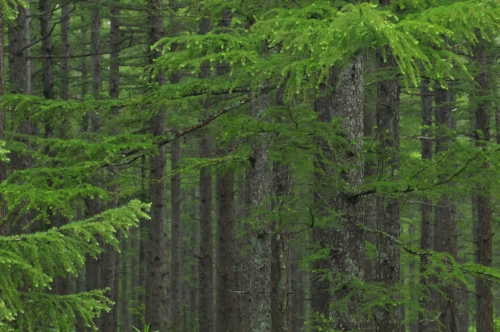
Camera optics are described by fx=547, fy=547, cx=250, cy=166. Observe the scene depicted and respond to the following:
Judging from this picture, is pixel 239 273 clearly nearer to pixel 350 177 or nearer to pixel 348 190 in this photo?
pixel 350 177

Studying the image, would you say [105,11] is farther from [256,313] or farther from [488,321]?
[488,321]

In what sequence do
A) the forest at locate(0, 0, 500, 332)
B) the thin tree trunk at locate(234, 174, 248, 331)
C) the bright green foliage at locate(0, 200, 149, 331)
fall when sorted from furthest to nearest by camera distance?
the thin tree trunk at locate(234, 174, 248, 331)
the forest at locate(0, 0, 500, 332)
the bright green foliage at locate(0, 200, 149, 331)

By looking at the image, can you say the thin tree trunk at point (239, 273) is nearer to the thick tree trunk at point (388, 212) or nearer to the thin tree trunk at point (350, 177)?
the thick tree trunk at point (388, 212)

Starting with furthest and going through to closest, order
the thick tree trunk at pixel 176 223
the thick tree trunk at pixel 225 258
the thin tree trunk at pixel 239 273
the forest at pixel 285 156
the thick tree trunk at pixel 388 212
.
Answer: the thick tree trunk at pixel 176 223
the thin tree trunk at pixel 239 273
the thick tree trunk at pixel 225 258
the thick tree trunk at pixel 388 212
the forest at pixel 285 156

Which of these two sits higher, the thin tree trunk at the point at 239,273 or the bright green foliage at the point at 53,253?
the bright green foliage at the point at 53,253

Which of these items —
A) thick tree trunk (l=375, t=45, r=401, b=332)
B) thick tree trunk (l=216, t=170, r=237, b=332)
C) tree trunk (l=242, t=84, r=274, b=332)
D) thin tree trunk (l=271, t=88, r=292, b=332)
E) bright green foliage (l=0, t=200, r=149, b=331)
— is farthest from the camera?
thick tree trunk (l=216, t=170, r=237, b=332)

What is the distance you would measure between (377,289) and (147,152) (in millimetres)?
3530

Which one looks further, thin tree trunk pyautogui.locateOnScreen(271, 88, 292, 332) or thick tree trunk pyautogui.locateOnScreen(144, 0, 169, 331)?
thick tree trunk pyautogui.locateOnScreen(144, 0, 169, 331)

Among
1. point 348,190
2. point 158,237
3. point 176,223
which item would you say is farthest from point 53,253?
point 176,223

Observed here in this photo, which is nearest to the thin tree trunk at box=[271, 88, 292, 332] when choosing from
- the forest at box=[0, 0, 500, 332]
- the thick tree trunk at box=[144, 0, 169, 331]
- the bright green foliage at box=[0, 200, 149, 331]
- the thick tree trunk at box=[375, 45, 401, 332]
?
the forest at box=[0, 0, 500, 332]

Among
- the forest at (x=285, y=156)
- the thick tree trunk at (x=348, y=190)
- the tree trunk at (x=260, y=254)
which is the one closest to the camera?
the forest at (x=285, y=156)

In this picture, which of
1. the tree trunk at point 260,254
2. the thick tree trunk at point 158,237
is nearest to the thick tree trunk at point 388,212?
the tree trunk at point 260,254

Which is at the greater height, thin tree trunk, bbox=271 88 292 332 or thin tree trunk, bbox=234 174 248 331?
thin tree trunk, bbox=271 88 292 332

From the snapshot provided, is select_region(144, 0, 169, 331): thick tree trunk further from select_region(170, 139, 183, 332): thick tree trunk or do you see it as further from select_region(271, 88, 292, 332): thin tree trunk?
select_region(170, 139, 183, 332): thick tree trunk
